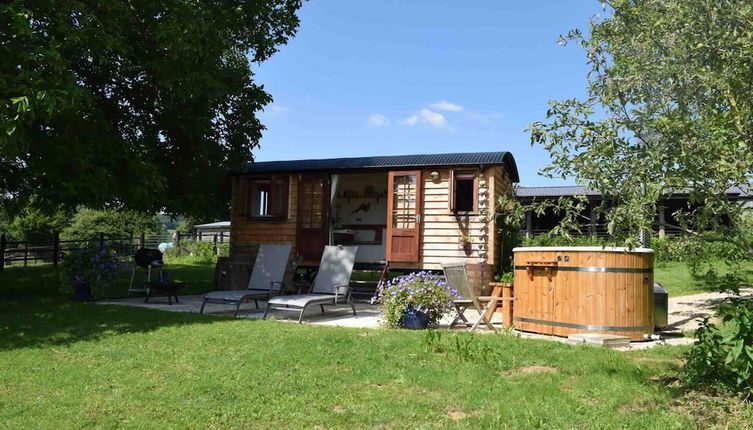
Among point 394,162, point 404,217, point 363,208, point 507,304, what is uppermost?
point 394,162

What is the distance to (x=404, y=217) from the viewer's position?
39.0ft

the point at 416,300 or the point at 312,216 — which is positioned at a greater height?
the point at 312,216

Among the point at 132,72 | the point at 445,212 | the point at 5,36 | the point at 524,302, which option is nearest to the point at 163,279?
the point at 132,72

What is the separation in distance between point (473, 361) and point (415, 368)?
22.2 inches

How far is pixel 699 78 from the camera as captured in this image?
3715 mm

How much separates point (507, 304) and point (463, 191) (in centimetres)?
566

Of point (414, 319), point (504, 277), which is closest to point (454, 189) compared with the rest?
point (504, 277)

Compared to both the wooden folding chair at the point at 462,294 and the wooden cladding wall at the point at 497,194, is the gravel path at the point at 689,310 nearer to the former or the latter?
the wooden folding chair at the point at 462,294

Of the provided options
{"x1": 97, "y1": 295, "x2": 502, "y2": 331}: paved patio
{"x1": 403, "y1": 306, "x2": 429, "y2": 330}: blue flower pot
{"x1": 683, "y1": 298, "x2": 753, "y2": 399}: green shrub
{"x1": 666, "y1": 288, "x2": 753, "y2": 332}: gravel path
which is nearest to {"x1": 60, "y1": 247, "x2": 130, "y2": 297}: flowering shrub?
{"x1": 97, "y1": 295, "x2": 502, "y2": 331}: paved patio

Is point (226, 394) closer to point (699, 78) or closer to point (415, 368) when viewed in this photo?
point (415, 368)

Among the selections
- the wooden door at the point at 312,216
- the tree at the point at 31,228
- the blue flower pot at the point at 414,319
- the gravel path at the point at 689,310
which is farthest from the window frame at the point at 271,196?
the tree at the point at 31,228

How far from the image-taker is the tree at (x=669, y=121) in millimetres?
3488

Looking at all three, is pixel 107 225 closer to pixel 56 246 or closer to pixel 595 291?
pixel 56 246

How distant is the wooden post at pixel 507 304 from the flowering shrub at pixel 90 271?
276 inches
